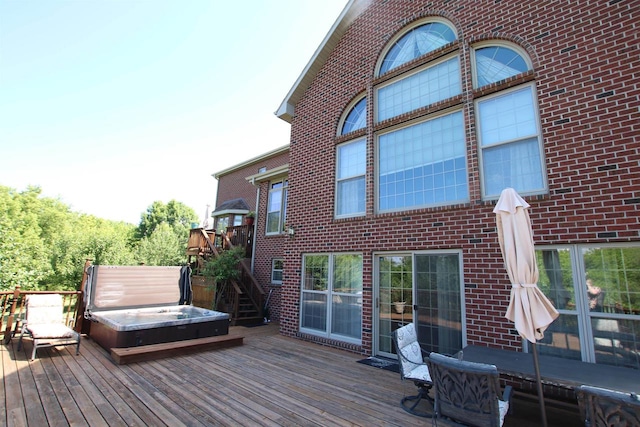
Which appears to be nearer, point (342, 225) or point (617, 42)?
point (617, 42)

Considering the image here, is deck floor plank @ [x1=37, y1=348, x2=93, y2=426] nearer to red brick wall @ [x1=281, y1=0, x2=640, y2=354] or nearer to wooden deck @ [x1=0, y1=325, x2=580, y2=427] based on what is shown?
wooden deck @ [x1=0, y1=325, x2=580, y2=427]

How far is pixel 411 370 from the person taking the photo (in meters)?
3.80

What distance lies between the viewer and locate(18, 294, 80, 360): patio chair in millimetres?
5340

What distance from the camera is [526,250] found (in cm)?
293

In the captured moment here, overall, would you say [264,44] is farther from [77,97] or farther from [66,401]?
[66,401]

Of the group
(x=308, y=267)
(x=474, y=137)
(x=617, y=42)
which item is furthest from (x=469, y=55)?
(x=308, y=267)

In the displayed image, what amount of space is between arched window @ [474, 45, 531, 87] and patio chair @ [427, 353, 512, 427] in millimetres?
4929

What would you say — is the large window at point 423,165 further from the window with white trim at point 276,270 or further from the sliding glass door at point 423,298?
the window with white trim at point 276,270

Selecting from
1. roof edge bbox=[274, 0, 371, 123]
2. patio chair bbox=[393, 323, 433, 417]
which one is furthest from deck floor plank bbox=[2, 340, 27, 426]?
roof edge bbox=[274, 0, 371, 123]

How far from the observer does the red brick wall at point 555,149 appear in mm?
3818

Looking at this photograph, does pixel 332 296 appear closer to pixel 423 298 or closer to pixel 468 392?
pixel 423 298

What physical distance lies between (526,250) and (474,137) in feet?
9.29

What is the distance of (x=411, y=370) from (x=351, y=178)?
434 centimetres

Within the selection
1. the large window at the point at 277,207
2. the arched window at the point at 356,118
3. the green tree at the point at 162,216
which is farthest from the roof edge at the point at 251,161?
the green tree at the point at 162,216
